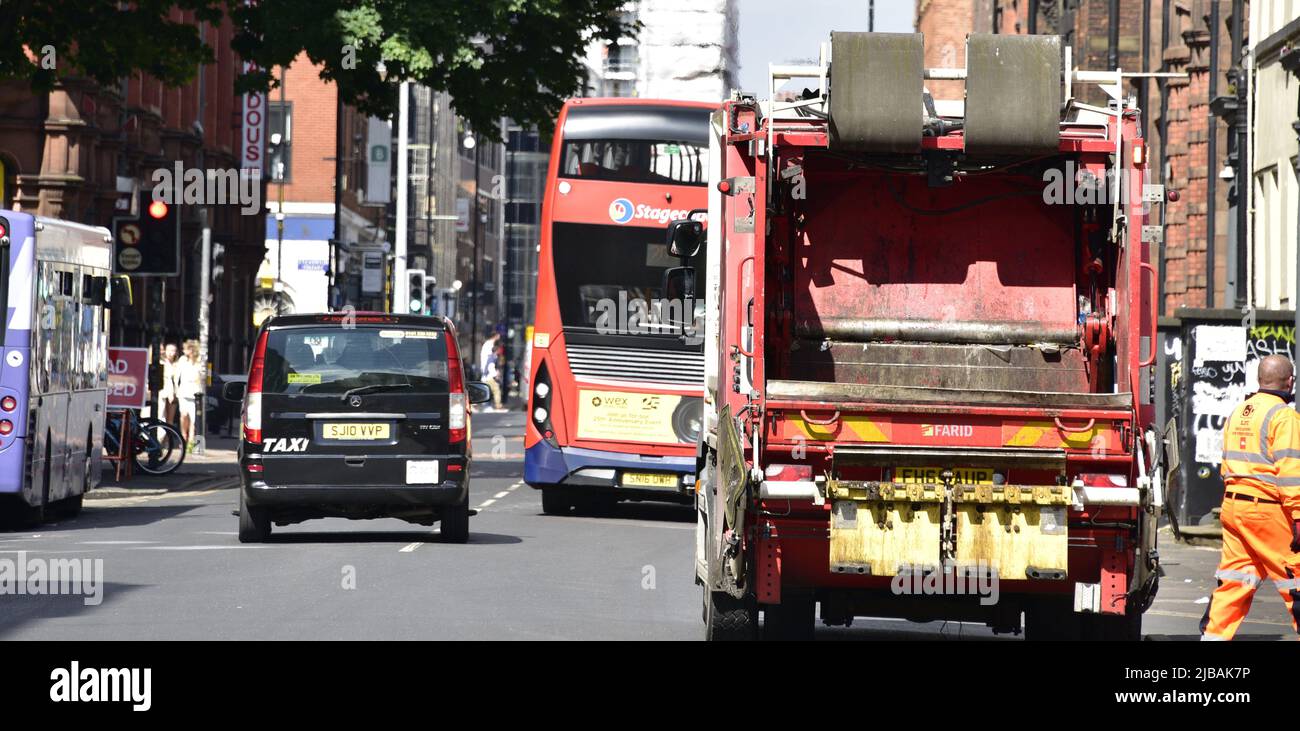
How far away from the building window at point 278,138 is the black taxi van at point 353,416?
187 feet

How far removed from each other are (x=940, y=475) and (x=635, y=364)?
47.0ft

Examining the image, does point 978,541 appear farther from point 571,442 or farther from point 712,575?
point 571,442

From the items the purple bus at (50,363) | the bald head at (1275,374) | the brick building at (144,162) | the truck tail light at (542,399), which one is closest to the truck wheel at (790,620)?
the bald head at (1275,374)

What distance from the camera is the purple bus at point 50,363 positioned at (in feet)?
68.2

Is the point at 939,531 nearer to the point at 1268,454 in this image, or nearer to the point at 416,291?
the point at 1268,454

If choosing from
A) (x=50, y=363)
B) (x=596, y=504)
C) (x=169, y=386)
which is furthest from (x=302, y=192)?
(x=50, y=363)

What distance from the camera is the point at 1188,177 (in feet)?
129

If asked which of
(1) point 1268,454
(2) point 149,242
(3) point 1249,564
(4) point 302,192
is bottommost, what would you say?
(3) point 1249,564

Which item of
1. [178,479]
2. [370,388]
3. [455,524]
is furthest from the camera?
[178,479]

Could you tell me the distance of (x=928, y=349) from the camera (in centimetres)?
1230

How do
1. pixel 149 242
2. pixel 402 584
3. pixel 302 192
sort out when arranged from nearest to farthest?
pixel 402 584
pixel 149 242
pixel 302 192
